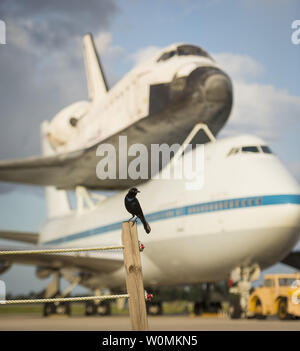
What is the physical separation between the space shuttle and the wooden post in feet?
50.6

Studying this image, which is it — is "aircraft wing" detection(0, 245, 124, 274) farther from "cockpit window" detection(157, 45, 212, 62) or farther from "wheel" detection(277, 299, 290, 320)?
"cockpit window" detection(157, 45, 212, 62)

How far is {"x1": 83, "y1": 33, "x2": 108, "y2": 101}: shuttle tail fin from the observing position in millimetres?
28797

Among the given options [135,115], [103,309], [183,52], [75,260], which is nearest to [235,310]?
[75,260]

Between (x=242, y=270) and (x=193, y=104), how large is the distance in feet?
23.1

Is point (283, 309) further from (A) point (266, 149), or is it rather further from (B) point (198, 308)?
(B) point (198, 308)

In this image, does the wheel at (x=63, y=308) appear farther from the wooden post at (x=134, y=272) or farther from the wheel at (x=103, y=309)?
the wooden post at (x=134, y=272)

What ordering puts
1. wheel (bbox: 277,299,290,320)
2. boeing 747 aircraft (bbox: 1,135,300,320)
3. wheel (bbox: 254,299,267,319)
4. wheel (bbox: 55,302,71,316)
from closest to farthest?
wheel (bbox: 277,299,290,320) < boeing 747 aircraft (bbox: 1,135,300,320) < wheel (bbox: 254,299,267,319) < wheel (bbox: 55,302,71,316)

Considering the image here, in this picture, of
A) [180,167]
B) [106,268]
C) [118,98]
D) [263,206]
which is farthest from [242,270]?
[118,98]

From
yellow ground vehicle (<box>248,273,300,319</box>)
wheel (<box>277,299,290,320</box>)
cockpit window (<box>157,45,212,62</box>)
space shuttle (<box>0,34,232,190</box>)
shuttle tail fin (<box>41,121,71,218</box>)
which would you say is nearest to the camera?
yellow ground vehicle (<box>248,273,300,319</box>)

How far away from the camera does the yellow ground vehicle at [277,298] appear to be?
14727 mm

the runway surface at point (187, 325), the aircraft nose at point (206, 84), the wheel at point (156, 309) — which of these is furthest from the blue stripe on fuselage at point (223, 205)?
the wheel at point (156, 309)

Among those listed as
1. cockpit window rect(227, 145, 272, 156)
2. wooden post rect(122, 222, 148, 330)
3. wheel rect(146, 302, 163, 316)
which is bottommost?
wheel rect(146, 302, 163, 316)

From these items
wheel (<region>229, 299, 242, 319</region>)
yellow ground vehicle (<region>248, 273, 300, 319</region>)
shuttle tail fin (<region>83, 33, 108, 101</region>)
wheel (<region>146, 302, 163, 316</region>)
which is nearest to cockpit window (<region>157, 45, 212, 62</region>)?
shuttle tail fin (<region>83, 33, 108, 101</region>)
